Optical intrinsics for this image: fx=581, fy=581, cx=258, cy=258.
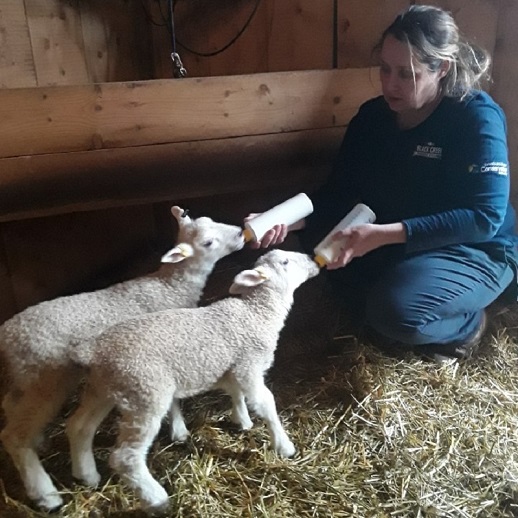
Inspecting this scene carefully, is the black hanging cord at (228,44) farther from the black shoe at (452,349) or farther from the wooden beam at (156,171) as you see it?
the black shoe at (452,349)

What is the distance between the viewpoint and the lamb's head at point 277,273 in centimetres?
198

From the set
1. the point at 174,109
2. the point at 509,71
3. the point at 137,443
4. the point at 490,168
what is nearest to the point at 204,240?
the point at 174,109

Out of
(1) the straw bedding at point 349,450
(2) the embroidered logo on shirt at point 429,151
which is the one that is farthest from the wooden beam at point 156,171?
(1) the straw bedding at point 349,450

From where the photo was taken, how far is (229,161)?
262 centimetres

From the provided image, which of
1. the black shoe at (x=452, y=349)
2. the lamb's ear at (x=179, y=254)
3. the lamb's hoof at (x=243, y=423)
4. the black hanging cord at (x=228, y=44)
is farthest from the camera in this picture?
the black hanging cord at (x=228, y=44)

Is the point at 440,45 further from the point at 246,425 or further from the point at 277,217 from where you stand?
the point at 246,425

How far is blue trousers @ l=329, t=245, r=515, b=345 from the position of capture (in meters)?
2.30

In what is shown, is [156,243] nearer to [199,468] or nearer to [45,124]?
[45,124]

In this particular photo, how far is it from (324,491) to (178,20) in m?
2.65

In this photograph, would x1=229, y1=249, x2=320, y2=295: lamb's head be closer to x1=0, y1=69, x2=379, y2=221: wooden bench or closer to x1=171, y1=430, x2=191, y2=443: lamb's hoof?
x1=171, y1=430, x2=191, y2=443: lamb's hoof

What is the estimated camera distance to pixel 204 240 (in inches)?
84.5

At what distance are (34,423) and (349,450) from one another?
108 cm

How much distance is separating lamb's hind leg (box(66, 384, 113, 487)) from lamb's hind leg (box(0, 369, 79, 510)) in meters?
0.08

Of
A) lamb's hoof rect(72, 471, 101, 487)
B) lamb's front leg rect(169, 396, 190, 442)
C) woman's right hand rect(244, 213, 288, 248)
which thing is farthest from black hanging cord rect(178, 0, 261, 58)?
lamb's hoof rect(72, 471, 101, 487)
